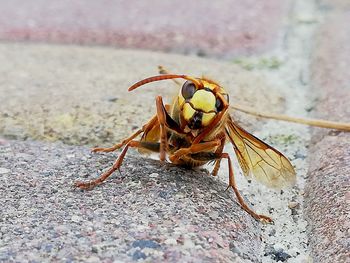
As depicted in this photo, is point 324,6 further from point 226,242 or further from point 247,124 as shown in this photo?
point 226,242

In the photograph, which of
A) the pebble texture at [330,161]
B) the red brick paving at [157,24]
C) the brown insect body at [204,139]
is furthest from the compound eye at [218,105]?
the red brick paving at [157,24]

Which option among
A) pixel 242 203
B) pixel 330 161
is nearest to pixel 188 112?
pixel 242 203

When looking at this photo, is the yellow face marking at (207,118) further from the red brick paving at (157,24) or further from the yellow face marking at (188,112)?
the red brick paving at (157,24)

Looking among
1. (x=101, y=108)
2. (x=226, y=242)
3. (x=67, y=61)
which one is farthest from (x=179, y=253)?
(x=67, y=61)

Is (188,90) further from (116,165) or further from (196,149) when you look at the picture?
(116,165)

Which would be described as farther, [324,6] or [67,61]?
[324,6]

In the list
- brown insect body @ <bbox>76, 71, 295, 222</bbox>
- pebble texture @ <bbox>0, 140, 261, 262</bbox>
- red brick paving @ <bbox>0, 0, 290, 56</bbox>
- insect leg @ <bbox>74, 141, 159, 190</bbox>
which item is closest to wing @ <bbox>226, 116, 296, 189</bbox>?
brown insect body @ <bbox>76, 71, 295, 222</bbox>
